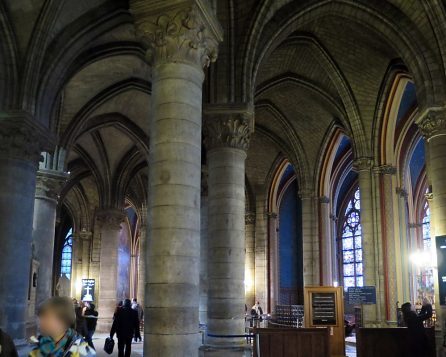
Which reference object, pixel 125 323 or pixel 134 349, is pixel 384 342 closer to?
pixel 125 323

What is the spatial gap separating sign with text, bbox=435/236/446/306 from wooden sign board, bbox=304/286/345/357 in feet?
8.71

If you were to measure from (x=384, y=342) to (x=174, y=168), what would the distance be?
7.37 m

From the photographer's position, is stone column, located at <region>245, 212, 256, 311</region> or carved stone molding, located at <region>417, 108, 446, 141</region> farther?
stone column, located at <region>245, 212, 256, 311</region>

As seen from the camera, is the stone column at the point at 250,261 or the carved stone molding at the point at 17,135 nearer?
the carved stone molding at the point at 17,135

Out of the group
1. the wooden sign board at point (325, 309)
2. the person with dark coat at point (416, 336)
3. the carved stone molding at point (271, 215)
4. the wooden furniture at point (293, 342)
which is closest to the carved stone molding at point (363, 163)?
the wooden sign board at point (325, 309)

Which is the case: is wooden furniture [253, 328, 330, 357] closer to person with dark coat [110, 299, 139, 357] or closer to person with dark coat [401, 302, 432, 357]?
person with dark coat [401, 302, 432, 357]

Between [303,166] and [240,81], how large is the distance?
938 centimetres

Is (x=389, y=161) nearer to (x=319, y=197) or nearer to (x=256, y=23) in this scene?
(x=319, y=197)

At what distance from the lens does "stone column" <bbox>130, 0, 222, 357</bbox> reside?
6641mm

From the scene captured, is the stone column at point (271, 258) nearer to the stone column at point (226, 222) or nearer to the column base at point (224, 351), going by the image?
the stone column at point (226, 222)

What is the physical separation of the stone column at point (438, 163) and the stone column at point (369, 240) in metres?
4.00

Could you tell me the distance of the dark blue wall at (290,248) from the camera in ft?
90.7

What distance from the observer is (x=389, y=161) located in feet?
54.8

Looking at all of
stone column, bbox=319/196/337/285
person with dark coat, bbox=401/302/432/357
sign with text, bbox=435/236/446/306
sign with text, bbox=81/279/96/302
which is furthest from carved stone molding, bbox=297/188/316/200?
person with dark coat, bbox=401/302/432/357
